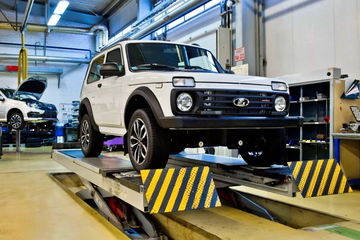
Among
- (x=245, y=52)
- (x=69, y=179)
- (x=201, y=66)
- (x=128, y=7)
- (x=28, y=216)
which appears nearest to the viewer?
(x=28, y=216)

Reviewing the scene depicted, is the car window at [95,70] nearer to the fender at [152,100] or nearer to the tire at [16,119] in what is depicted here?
the fender at [152,100]

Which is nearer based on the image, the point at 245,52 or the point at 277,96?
the point at 277,96

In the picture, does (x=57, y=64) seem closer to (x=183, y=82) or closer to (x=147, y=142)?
(x=147, y=142)

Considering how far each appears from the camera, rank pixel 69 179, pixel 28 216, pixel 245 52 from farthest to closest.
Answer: pixel 245 52 → pixel 69 179 → pixel 28 216

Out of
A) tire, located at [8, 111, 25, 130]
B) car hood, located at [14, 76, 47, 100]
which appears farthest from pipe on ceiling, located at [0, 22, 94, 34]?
tire, located at [8, 111, 25, 130]

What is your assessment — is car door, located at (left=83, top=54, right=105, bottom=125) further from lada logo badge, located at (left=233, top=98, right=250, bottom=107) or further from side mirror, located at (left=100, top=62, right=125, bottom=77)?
lada logo badge, located at (left=233, top=98, right=250, bottom=107)

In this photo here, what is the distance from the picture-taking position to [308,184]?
9.79 ft

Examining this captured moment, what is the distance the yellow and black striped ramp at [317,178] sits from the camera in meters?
2.97

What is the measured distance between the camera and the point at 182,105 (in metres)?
2.92

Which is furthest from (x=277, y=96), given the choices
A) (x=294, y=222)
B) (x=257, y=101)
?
(x=294, y=222)

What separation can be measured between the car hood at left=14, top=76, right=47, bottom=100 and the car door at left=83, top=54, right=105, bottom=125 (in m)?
6.05

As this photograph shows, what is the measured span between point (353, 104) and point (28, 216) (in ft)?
17.6

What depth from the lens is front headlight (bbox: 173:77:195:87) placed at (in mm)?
2920

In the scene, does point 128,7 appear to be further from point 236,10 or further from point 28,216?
point 28,216
